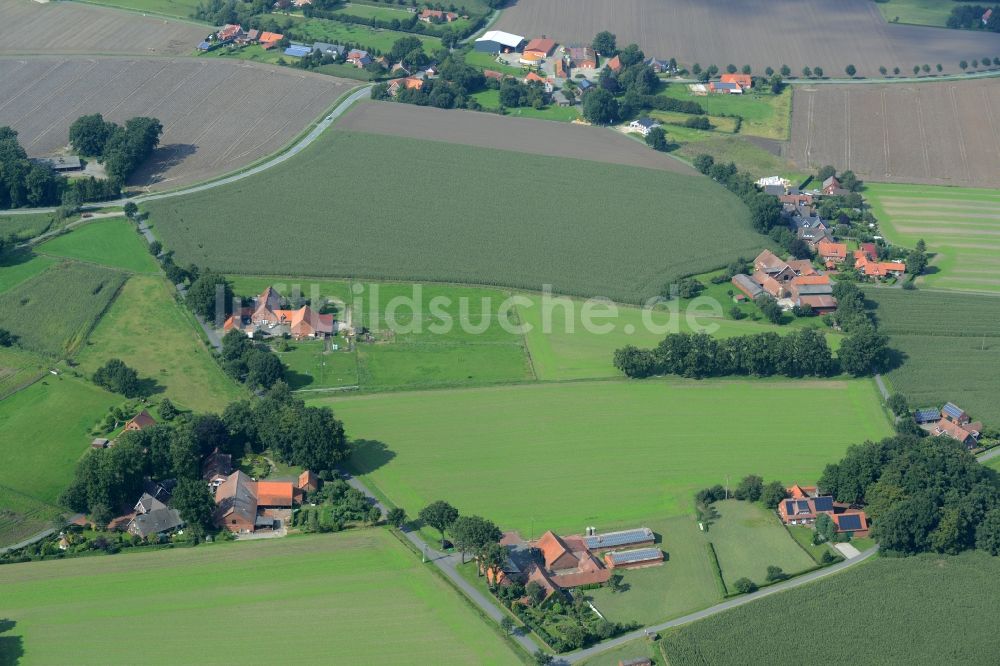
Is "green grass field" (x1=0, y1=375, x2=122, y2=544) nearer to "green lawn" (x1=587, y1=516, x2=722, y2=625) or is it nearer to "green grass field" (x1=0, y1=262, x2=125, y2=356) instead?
"green grass field" (x1=0, y1=262, x2=125, y2=356)

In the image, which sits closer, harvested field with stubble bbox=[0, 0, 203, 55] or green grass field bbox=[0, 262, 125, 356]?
green grass field bbox=[0, 262, 125, 356]

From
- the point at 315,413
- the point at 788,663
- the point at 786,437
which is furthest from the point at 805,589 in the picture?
the point at 315,413

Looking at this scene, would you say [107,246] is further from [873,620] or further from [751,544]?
[873,620]

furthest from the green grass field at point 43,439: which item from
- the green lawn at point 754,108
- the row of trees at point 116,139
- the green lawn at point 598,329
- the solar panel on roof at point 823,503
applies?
the green lawn at point 754,108

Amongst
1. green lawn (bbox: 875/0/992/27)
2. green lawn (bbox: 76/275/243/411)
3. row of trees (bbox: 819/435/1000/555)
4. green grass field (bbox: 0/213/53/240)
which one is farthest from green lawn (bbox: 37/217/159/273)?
green lawn (bbox: 875/0/992/27)

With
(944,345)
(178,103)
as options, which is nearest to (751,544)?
(944,345)
